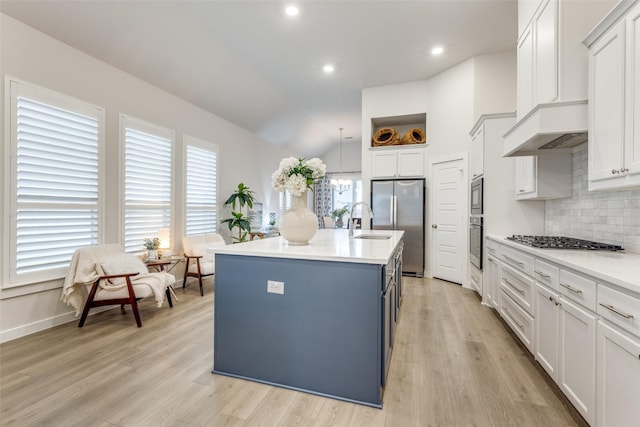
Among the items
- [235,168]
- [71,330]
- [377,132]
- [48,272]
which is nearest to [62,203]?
[48,272]

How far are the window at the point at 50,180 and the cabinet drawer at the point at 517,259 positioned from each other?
4440 millimetres

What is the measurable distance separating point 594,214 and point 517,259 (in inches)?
29.5

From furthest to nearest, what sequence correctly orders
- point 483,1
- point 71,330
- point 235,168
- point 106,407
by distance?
1. point 235,168
2. point 483,1
3. point 71,330
4. point 106,407

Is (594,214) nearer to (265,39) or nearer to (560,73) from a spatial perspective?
(560,73)

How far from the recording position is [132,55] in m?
3.59

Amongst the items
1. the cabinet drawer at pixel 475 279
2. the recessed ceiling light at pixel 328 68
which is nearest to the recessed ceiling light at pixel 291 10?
the recessed ceiling light at pixel 328 68

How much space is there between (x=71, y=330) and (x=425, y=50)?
567 cm

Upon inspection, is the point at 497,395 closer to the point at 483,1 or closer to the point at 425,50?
the point at 483,1

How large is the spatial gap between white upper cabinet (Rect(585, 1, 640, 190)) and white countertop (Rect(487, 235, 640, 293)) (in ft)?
1.46

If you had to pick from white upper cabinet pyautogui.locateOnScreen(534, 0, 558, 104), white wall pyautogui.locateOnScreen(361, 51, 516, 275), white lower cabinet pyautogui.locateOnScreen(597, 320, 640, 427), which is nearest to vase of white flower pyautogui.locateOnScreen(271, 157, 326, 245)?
white lower cabinet pyautogui.locateOnScreen(597, 320, 640, 427)

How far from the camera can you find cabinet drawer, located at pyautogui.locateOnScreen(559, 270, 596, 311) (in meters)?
1.50

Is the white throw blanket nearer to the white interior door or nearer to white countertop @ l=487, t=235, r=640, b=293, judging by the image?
white countertop @ l=487, t=235, r=640, b=293

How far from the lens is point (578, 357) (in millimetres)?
1625

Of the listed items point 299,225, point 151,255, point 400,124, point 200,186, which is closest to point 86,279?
point 151,255
